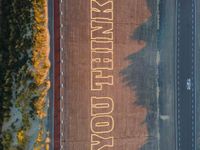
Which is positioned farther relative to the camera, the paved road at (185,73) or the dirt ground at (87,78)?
the paved road at (185,73)

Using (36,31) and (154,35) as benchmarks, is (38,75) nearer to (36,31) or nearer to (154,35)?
(36,31)

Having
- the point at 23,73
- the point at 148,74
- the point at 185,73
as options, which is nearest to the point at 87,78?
the point at 23,73

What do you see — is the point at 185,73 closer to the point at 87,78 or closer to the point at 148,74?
the point at 148,74

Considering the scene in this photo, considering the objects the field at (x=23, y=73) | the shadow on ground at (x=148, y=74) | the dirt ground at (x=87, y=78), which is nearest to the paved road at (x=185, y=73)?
the shadow on ground at (x=148, y=74)

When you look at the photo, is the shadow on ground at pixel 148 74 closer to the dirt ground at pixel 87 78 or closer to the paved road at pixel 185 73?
the dirt ground at pixel 87 78

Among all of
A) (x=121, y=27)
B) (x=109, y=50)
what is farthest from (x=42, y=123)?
(x=121, y=27)
